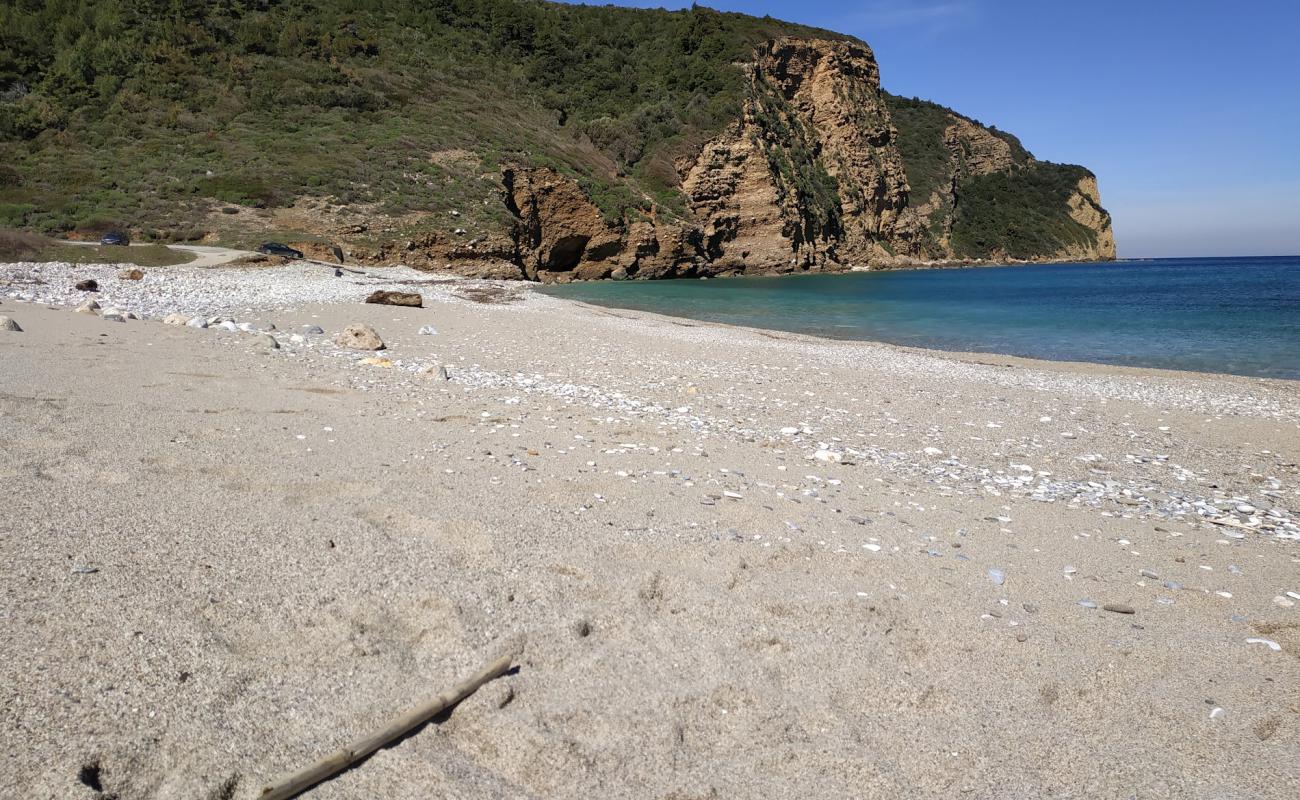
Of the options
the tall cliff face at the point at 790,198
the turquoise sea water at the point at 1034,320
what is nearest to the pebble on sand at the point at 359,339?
the turquoise sea water at the point at 1034,320

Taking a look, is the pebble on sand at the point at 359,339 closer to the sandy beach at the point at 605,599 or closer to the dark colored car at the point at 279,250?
the sandy beach at the point at 605,599

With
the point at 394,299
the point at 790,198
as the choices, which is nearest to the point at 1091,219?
the point at 790,198

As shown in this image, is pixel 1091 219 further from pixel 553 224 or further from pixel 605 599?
pixel 605 599

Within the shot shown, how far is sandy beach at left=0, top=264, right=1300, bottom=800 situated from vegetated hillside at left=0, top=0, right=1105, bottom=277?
1106 inches

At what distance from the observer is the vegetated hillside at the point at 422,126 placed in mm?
31516

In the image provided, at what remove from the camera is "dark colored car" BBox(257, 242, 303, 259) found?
84.4 feet

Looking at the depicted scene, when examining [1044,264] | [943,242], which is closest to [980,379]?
[943,242]

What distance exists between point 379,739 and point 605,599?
4.14 ft

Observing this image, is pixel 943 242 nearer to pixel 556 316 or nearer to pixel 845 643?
pixel 556 316

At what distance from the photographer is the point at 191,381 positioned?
6180 millimetres

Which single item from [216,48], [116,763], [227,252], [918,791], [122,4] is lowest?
[918,791]

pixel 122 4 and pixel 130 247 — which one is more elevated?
pixel 122 4

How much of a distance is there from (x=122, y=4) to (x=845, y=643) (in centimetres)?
5732

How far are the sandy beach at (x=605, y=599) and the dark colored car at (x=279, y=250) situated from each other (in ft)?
68.1
